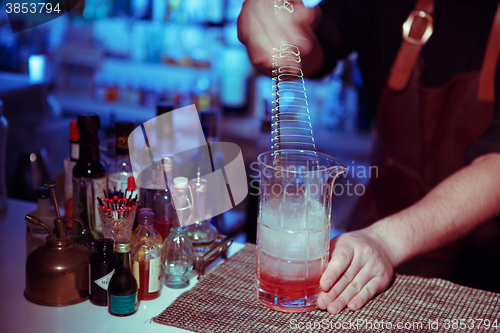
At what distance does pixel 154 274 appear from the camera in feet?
3.00

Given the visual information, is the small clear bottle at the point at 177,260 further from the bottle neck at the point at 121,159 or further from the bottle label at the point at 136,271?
the bottle neck at the point at 121,159

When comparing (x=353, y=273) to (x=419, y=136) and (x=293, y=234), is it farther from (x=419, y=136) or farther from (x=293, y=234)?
(x=419, y=136)

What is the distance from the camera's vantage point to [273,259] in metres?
0.84

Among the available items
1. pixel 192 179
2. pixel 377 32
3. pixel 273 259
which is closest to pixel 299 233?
pixel 273 259

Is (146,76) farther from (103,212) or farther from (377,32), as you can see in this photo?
(103,212)

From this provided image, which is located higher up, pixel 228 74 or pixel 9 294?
pixel 228 74

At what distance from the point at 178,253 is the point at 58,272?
24 cm

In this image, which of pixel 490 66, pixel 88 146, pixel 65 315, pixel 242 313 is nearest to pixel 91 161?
pixel 88 146

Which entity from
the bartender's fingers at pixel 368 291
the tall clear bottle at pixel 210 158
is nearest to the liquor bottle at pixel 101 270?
the tall clear bottle at pixel 210 158

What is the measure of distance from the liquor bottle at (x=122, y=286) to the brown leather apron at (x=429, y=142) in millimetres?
861

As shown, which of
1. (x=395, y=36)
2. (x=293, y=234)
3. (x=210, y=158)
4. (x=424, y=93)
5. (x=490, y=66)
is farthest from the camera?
(x=395, y=36)

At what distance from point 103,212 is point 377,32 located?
1233 mm

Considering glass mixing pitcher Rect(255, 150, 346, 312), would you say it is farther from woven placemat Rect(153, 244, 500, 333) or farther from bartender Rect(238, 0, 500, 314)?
bartender Rect(238, 0, 500, 314)

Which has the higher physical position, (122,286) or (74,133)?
(74,133)
